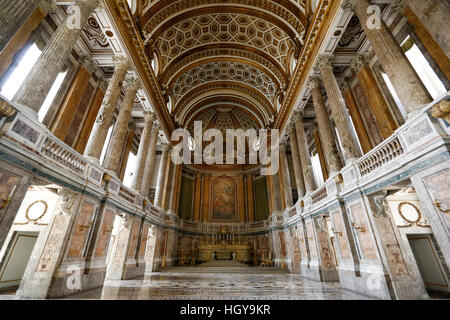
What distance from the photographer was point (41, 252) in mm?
5426

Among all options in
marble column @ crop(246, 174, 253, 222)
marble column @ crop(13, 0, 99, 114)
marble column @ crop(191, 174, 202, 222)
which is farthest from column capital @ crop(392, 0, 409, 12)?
marble column @ crop(191, 174, 202, 222)

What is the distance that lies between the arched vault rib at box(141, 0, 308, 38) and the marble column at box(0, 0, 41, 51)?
7.29 metres

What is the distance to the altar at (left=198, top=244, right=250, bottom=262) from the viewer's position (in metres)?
17.3

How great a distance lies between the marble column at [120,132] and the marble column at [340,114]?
8.82 metres

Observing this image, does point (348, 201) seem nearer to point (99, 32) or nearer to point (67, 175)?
point (67, 175)

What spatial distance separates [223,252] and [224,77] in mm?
15984

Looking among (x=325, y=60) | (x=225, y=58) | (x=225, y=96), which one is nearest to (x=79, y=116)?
(x=225, y=58)

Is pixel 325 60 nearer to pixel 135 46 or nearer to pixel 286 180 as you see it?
pixel 286 180

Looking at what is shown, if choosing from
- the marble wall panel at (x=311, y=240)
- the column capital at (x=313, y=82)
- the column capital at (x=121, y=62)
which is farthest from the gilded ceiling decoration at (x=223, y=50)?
the marble wall panel at (x=311, y=240)

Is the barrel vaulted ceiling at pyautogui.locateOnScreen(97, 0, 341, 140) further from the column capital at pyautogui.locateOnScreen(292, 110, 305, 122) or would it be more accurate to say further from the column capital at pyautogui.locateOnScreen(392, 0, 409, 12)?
the column capital at pyautogui.locateOnScreen(392, 0, 409, 12)

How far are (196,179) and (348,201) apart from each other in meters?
16.9

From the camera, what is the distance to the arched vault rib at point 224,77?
17312mm

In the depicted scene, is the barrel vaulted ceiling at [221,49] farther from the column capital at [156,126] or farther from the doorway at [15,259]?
the doorway at [15,259]

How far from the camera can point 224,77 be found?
1931cm
